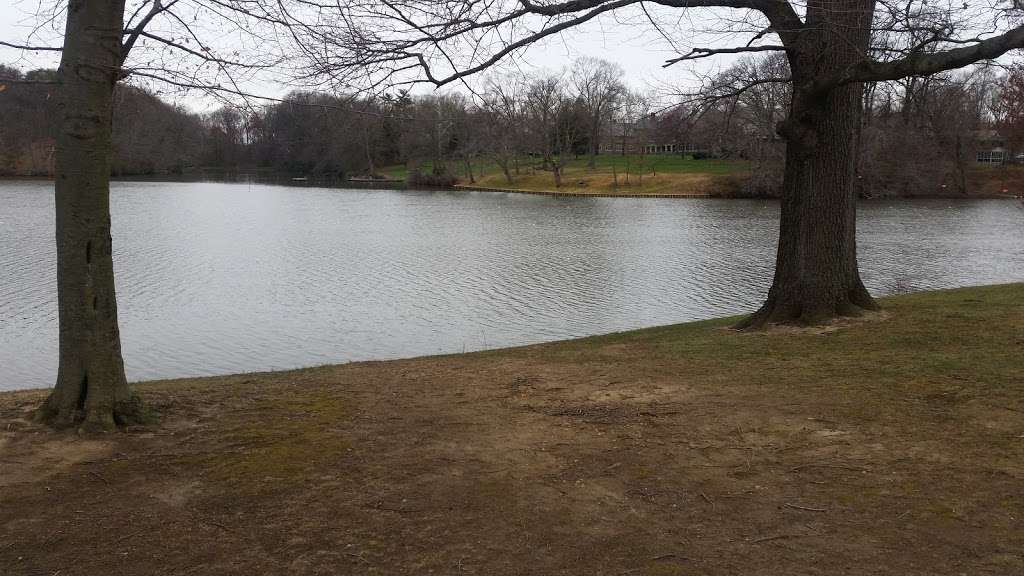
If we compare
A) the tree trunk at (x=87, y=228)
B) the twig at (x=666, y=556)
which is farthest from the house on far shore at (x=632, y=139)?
the twig at (x=666, y=556)

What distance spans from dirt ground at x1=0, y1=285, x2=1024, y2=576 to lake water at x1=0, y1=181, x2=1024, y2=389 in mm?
6492

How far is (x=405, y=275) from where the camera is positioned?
2141 cm

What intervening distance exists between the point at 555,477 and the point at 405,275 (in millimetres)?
16853

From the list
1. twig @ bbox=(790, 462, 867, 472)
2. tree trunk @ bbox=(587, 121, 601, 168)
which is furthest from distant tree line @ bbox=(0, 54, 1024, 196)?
twig @ bbox=(790, 462, 867, 472)

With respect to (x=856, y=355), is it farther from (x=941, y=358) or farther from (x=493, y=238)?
(x=493, y=238)

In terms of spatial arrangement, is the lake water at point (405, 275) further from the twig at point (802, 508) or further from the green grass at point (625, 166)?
the green grass at point (625, 166)

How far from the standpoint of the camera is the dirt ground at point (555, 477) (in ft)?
12.7

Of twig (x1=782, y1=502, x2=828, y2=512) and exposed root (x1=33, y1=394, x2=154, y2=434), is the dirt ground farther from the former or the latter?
exposed root (x1=33, y1=394, x2=154, y2=434)

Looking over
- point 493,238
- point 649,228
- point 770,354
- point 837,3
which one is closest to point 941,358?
point 770,354

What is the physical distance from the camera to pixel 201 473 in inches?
196

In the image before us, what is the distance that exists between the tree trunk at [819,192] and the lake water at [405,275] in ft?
17.6

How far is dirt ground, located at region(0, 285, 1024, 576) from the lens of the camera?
3.86m

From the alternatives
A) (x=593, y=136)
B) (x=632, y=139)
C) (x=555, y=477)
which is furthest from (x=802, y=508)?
(x=593, y=136)

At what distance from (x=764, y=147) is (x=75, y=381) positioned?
54349mm
